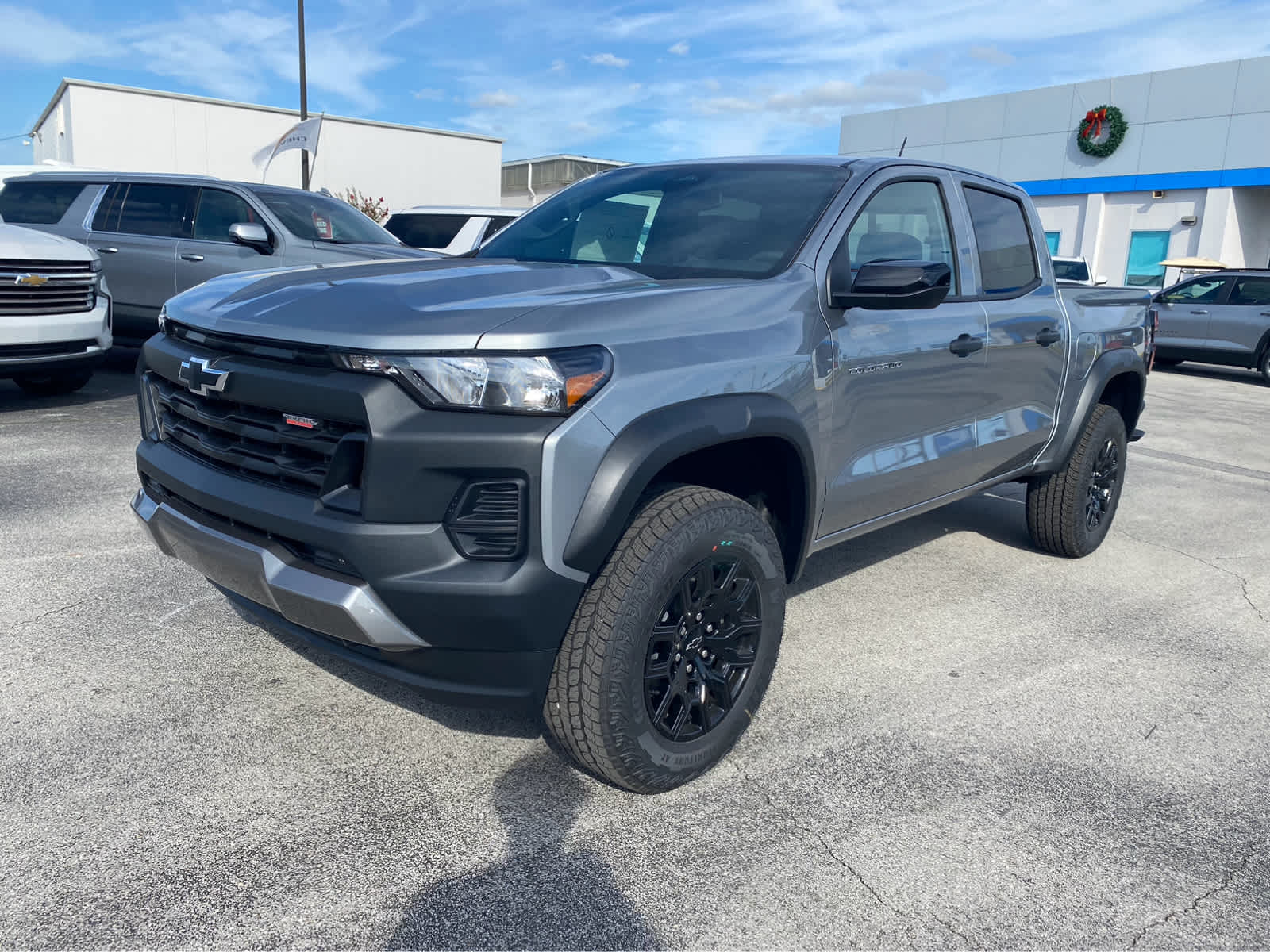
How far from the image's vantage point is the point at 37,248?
24.0 feet

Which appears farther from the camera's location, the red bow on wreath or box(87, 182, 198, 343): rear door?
the red bow on wreath

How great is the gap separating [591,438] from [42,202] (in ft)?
30.1

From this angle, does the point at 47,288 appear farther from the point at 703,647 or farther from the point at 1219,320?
the point at 1219,320

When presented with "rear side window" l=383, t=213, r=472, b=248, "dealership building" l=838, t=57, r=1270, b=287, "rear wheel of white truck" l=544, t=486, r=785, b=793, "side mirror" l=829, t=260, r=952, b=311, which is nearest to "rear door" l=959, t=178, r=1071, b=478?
"side mirror" l=829, t=260, r=952, b=311

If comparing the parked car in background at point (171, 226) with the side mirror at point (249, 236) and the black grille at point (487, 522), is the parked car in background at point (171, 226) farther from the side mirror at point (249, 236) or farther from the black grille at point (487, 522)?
the black grille at point (487, 522)

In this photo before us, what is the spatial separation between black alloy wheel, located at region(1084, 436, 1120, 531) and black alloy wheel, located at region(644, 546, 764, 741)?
282 centimetres

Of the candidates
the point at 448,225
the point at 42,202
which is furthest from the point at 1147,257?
the point at 42,202

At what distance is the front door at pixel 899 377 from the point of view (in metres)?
3.20

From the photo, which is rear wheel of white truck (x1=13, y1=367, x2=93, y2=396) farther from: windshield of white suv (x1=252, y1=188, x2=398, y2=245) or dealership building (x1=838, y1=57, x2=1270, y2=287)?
dealership building (x1=838, y1=57, x2=1270, y2=287)

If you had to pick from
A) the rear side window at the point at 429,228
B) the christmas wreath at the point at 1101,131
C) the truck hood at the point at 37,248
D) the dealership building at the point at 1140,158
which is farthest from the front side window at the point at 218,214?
the christmas wreath at the point at 1101,131

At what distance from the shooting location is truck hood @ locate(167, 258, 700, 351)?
7.67 ft

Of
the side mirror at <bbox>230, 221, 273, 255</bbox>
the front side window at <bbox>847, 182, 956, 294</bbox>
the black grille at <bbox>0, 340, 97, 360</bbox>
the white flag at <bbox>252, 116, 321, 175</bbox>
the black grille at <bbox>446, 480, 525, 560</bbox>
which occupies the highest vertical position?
the white flag at <bbox>252, 116, 321, 175</bbox>

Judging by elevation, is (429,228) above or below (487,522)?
above

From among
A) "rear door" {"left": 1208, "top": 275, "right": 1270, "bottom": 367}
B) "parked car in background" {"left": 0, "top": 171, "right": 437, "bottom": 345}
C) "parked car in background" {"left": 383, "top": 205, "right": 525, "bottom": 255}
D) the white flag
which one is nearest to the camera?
"parked car in background" {"left": 0, "top": 171, "right": 437, "bottom": 345}
